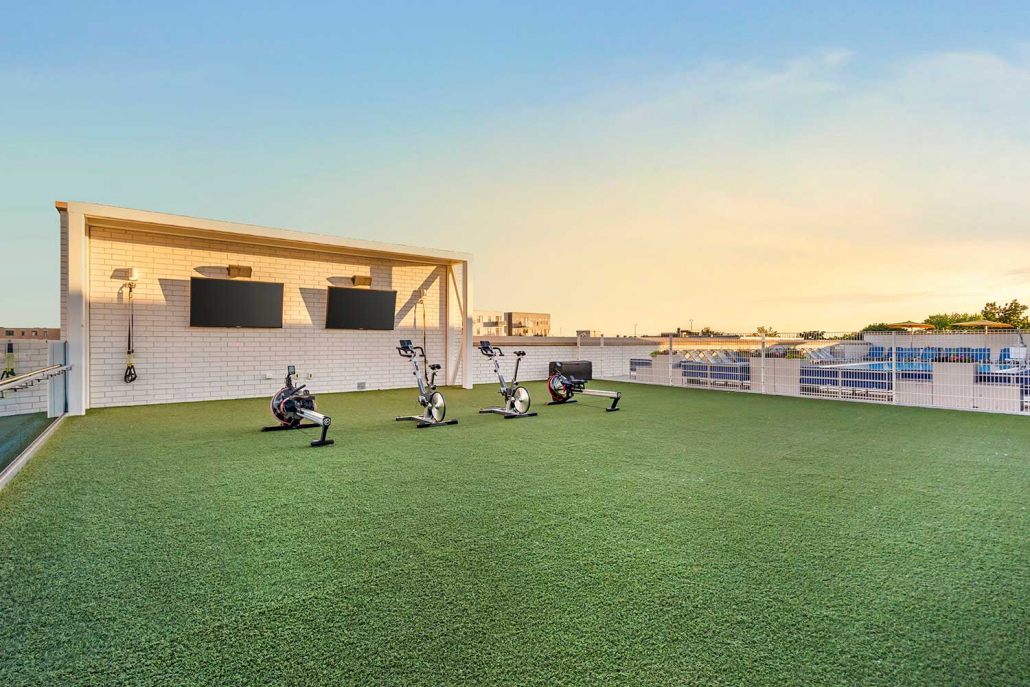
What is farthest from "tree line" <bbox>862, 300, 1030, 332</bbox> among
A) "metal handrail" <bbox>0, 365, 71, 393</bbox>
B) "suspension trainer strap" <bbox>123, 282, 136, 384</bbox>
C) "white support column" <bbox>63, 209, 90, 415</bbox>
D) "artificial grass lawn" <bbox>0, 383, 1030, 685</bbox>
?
"metal handrail" <bbox>0, 365, 71, 393</bbox>

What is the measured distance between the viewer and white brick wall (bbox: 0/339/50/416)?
179 inches

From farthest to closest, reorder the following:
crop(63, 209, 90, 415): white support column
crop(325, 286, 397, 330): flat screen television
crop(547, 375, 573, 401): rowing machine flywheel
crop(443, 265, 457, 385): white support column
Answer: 1. crop(443, 265, 457, 385): white support column
2. crop(325, 286, 397, 330): flat screen television
3. crop(547, 375, 573, 401): rowing machine flywheel
4. crop(63, 209, 90, 415): white support column

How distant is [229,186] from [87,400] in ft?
15.2

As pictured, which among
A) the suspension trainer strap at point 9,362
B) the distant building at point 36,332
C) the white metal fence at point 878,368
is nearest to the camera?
the suspension trainer strap at point 9,362

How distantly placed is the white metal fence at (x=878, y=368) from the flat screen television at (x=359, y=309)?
727 cm

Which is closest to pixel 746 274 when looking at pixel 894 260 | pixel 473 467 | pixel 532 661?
pixel 894 260

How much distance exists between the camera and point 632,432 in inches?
234

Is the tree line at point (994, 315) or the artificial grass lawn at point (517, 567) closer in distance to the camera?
the artificial grass lawn at point (517, 567)

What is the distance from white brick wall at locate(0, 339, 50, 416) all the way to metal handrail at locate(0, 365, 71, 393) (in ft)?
0.35

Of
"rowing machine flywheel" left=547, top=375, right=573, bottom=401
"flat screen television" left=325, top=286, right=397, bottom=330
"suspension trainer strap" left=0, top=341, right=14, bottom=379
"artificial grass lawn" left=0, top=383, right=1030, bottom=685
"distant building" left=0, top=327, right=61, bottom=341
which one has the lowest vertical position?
"artificial grass lawn" left=0, top=383, right=1030, bottom=685

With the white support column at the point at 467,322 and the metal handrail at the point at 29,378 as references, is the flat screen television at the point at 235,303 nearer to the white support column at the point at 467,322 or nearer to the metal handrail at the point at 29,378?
the metal handrail at the point at 29,378

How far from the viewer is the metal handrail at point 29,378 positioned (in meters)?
3.64

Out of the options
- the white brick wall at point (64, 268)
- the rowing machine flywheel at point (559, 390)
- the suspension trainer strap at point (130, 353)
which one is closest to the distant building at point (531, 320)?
the rowing machine flywheel at point (559, 390)

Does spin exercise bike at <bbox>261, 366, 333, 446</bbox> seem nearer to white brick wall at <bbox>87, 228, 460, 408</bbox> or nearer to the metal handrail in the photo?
the metal handrail
